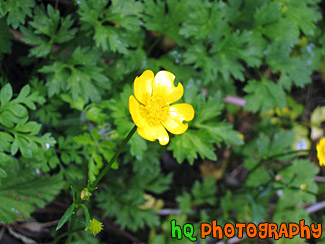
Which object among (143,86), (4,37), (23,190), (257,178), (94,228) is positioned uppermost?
(4,37)

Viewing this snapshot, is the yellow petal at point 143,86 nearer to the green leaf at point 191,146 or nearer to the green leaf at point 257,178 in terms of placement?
the green leaf at point 191,146

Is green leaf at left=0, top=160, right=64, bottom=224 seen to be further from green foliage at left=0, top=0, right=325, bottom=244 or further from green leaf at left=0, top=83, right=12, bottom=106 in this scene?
green leaf at left=0, top=83, right=12, bottom=106

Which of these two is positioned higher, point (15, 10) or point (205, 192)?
point (15, 10)

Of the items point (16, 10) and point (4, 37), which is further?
point (4, 37)

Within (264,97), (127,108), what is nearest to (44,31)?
(127,108)

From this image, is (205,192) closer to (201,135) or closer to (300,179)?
(300,179)

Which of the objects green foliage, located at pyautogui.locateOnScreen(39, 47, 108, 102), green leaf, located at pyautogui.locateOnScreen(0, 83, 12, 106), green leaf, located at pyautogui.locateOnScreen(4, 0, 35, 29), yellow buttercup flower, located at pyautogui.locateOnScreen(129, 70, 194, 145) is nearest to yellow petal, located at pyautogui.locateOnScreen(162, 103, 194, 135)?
yellow buttercup flower, located at pyautogui.locateOnScreen(129, 70, 194, 145)

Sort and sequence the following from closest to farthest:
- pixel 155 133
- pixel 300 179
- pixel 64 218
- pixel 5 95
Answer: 1. pixel 64 218
2. pixel 155 133
3. pixel 5 95
4. pixel 300 179
